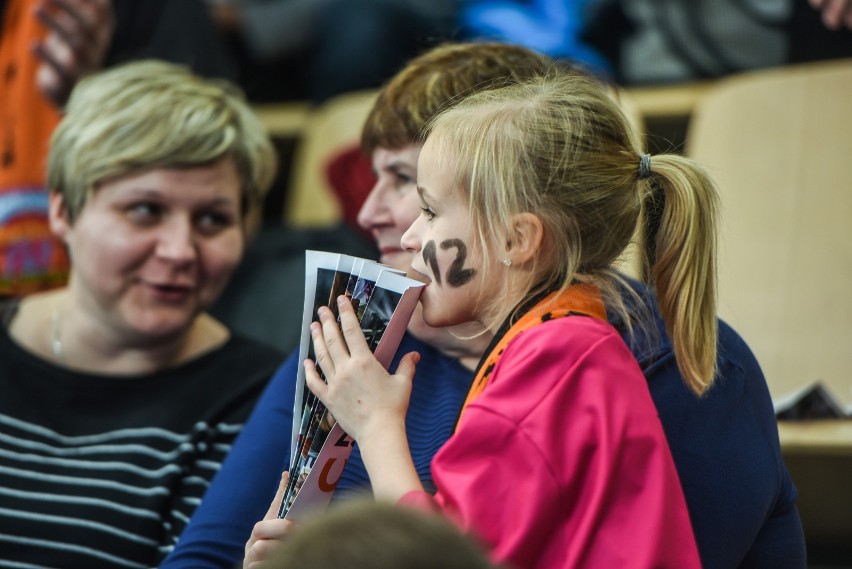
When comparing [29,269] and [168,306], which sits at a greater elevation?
[168,306]

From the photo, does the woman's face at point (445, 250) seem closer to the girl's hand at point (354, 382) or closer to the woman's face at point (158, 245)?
the girl's hand at point (354, 382)

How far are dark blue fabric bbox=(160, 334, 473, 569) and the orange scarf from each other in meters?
0.19

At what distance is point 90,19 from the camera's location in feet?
6.69

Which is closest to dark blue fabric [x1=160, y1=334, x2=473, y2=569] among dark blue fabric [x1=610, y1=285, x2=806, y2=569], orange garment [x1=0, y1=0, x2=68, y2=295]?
dark blue fabric [x1=610, y1=285, x2=806, y2=569]

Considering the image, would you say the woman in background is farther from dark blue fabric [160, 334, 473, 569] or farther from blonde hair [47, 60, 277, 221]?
dark blue fabric [160, 334, 473, 569]

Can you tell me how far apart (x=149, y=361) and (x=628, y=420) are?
0.94 metres

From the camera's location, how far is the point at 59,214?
165cm

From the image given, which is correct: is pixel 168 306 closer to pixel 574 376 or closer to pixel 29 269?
pixel 29 269

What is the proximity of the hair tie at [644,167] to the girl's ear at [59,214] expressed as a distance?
3.10 ft

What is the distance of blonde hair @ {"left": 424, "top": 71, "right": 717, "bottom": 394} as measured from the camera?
996 mm

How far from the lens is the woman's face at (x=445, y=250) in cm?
101

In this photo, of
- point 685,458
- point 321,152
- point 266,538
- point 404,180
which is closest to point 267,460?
point 266,538

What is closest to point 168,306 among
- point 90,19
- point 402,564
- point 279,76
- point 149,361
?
point 149,361

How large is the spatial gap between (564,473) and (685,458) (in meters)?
0.23
